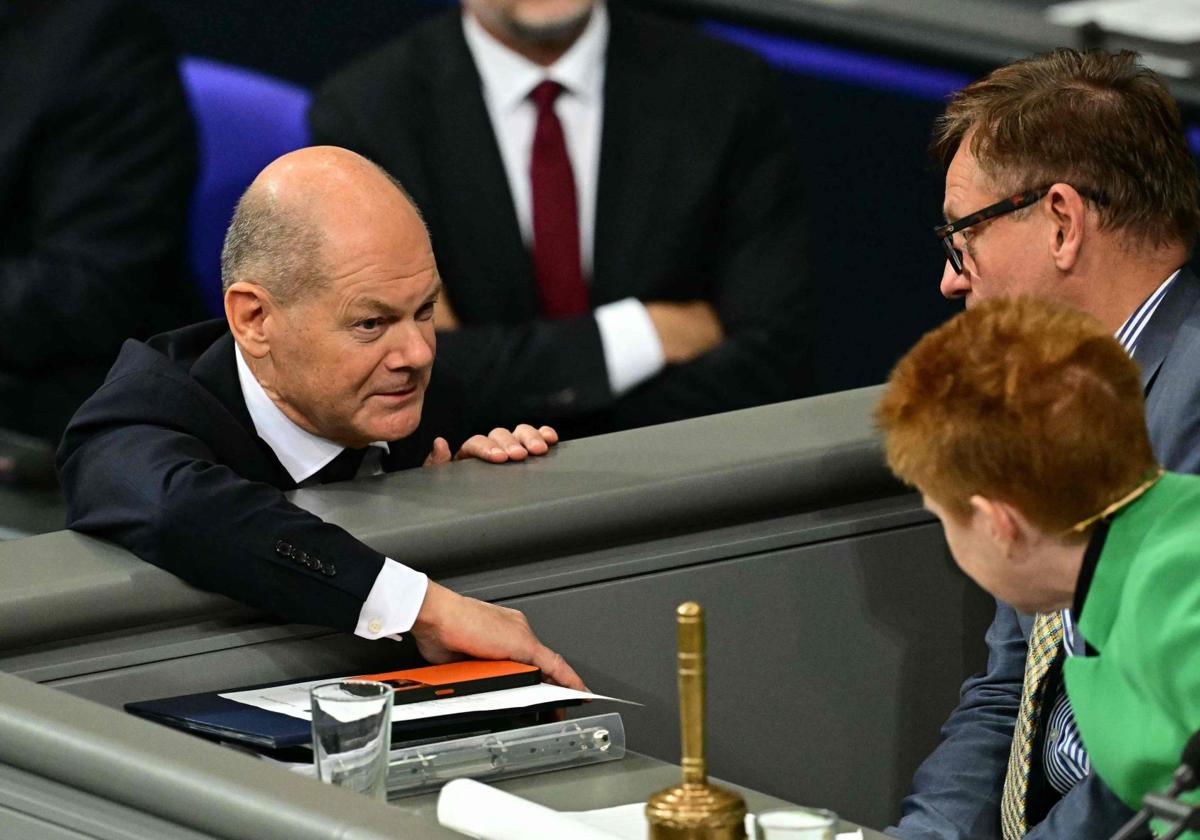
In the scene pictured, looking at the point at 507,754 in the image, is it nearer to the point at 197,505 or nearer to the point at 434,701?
the point at 434,701

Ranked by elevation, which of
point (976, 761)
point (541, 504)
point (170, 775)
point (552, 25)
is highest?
point (552, 25)

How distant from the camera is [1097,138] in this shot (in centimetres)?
209

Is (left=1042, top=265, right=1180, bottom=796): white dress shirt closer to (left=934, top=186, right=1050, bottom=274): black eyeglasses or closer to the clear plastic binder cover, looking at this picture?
(left=934, top=186, right=1050, bottom=274): black eyeglasses

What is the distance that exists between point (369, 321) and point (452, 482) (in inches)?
7.4

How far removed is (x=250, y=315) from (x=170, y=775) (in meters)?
0.77

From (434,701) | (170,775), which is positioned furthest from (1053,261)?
(170,775)

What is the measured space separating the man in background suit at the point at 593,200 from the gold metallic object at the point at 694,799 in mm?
2264

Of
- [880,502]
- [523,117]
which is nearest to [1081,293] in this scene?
[880,502]

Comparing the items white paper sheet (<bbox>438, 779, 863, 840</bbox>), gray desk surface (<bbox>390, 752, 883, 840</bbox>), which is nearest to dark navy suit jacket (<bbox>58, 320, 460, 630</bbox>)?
gray desk surface (<bbox>390, 752, 883, 840</bbox>)

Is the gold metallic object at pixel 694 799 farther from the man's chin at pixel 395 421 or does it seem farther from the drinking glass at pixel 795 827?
the man's chin at pixel 395 421

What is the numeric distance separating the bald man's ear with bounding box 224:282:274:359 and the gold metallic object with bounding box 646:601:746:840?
0.91m

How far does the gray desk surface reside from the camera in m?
1.84

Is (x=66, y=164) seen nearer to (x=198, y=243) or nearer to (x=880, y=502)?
(x=198, y=243)

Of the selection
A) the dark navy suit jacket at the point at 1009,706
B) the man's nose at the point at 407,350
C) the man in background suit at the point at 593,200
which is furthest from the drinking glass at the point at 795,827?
the man in background suit at the point at 593,200
